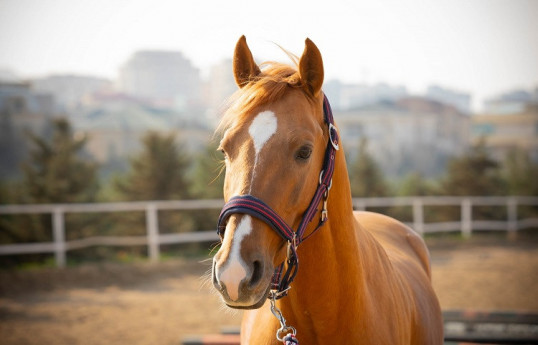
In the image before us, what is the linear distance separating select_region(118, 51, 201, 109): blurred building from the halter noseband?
136ft

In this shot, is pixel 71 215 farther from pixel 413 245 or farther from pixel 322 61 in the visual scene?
pixel 322 61

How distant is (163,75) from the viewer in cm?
4297

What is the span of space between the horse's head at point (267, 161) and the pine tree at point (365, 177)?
13137 millimetres

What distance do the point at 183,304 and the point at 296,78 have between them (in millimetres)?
6274

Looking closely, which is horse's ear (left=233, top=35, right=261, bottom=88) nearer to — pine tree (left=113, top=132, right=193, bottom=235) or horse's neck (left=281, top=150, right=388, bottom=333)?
horse's neck (left=281, top=150, right=388, bottom=333)

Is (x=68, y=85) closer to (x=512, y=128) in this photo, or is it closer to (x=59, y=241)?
(x=59, y=241)

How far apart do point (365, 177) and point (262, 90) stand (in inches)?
531

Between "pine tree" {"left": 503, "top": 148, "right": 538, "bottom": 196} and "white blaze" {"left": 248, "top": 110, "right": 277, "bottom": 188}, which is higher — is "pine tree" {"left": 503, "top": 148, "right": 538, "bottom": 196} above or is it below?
below

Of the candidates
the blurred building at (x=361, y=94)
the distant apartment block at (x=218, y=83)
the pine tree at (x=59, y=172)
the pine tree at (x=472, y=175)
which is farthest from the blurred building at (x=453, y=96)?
the pine tree at (x=59, y=172)

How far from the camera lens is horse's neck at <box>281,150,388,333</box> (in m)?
1.63

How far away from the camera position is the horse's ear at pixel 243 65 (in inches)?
68.2

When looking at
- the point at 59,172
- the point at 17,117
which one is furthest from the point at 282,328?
the point at 17,117

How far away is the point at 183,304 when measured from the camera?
278 inches

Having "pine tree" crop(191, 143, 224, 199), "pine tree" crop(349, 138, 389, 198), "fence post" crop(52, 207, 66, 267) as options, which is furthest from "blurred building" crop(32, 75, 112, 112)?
"fence post" crop(52, 207, 66, 267)
